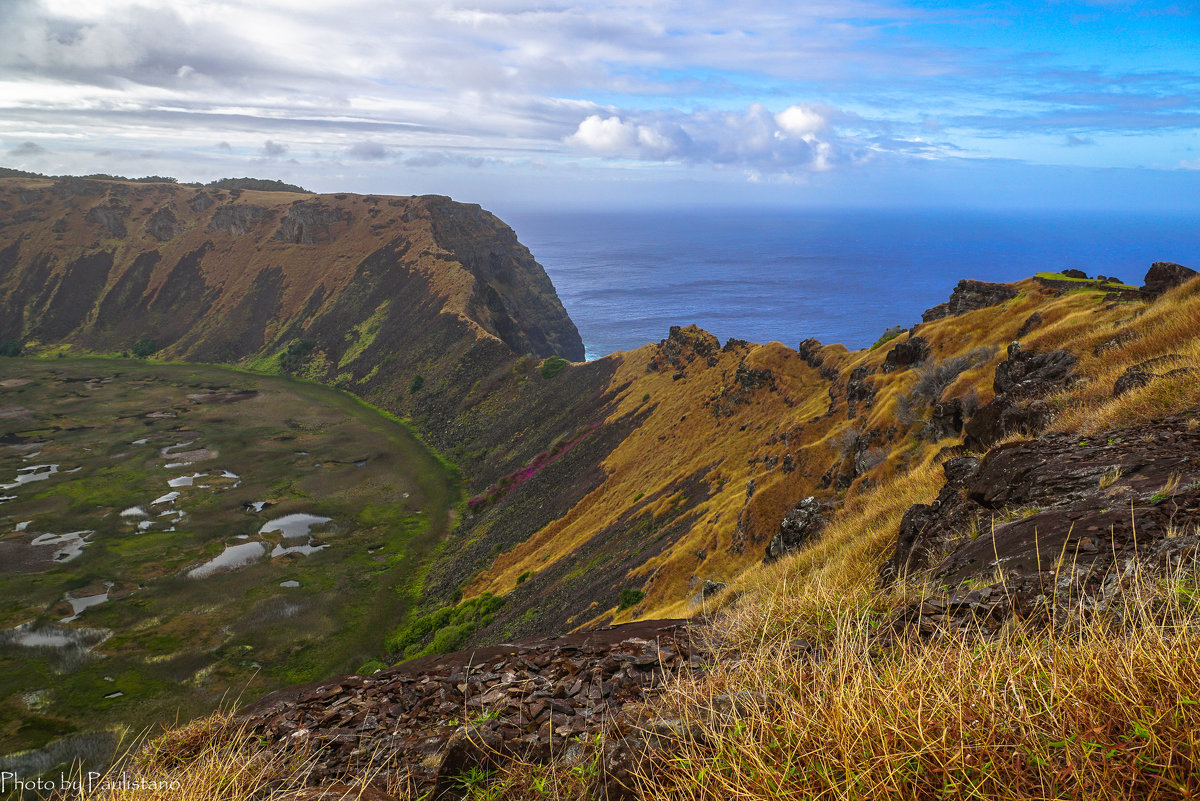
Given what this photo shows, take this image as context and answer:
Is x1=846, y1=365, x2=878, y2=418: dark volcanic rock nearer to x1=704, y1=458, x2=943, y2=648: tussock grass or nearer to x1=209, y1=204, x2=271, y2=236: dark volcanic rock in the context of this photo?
x1=704, y1=458, x2=943, y2=648: tussock grass

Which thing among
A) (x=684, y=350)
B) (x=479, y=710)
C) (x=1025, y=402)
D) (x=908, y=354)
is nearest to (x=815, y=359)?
(x=908, y=354)

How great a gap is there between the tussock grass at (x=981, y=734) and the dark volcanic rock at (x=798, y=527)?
1591cm

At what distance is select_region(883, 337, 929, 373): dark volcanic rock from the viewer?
33.2 meters

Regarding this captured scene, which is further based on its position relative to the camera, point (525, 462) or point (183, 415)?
point (183, 415)

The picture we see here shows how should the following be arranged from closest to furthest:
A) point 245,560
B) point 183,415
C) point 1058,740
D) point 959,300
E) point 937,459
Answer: point 1058,740 → point 937,459 → point 959,300 → point 245,560 → point 183,415

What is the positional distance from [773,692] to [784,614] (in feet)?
7.65

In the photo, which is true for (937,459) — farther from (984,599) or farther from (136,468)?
(136,468)

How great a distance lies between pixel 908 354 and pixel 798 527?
18.9 m

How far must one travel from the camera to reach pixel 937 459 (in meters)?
17.9

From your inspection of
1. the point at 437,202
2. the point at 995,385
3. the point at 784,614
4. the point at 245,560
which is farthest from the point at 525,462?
the point at 437,202

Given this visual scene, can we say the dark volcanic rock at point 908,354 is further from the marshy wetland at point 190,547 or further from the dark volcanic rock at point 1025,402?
the marshy wetland at point 190,547

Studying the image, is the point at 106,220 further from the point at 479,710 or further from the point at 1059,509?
the point at 1059,509

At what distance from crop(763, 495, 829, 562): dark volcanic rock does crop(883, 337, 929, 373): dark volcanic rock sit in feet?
55.5

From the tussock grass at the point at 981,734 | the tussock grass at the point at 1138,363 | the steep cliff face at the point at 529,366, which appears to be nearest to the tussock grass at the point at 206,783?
the tussock grass at the point at 981,734
